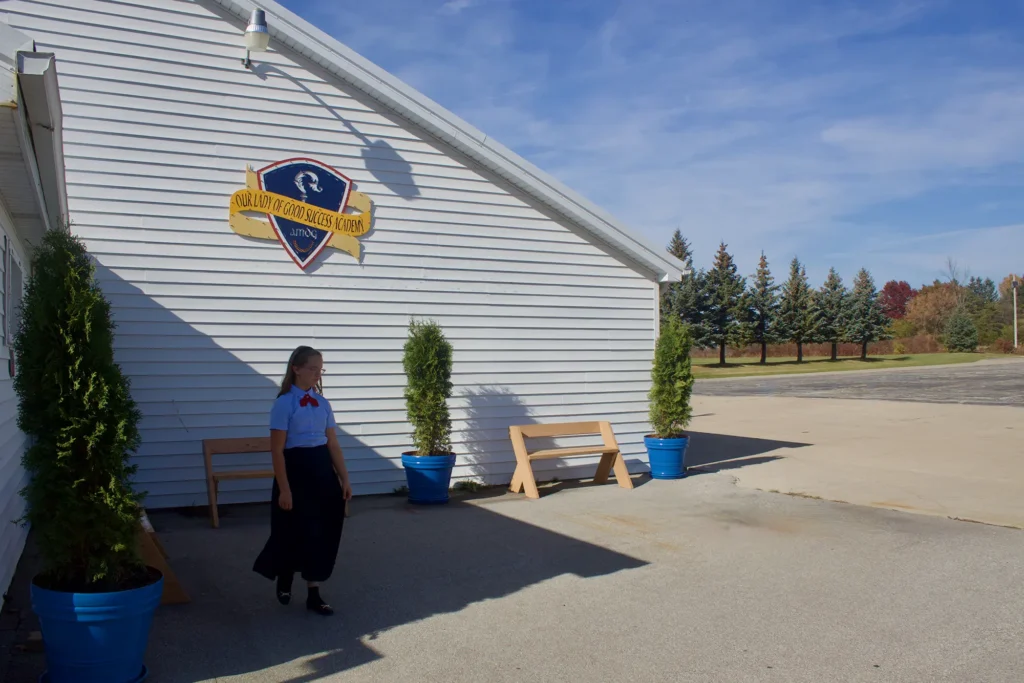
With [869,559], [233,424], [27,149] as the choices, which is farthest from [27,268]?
[869,559]

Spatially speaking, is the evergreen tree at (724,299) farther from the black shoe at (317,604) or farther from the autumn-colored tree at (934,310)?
the black shoe at (317,604)

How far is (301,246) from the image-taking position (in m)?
9.62

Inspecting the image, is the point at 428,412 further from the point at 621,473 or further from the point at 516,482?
the point at 621,473

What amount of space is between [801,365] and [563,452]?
46.4m

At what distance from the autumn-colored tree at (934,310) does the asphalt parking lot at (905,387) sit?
119ft

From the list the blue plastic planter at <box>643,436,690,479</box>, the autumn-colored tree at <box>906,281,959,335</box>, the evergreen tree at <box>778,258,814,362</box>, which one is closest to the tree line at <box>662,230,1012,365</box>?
the evergreen tree at <box>778,258,814,362</box>

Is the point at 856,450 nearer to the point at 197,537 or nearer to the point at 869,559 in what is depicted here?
the point at 869,559

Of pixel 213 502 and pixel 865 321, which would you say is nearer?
pixel 213 502

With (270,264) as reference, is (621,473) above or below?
below

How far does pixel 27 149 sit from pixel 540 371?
7.47 metres

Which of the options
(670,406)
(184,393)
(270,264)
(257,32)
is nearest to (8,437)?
(184,393)

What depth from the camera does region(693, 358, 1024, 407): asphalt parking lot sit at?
25.5 meters

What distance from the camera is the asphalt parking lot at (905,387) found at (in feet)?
83.6

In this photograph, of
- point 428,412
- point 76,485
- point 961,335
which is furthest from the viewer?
point 961,335
